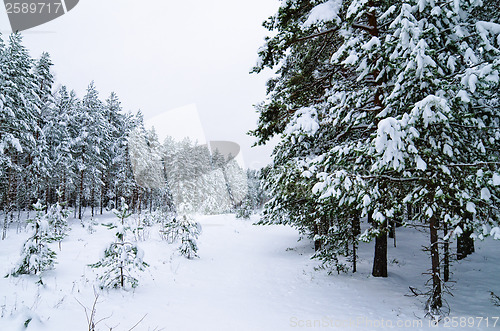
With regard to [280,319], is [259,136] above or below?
above

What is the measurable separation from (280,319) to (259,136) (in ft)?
17.4

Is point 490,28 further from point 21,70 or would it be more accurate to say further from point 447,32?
point 21,70

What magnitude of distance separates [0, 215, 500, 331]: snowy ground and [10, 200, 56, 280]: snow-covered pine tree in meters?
0.24

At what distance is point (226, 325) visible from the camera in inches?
216

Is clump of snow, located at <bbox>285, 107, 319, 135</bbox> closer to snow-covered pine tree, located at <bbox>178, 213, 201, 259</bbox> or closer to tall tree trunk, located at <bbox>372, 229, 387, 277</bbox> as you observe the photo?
tall tree trunk, located at <bbox>372, 229, 387, 277</bbox>

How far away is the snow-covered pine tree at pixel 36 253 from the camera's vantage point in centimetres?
609

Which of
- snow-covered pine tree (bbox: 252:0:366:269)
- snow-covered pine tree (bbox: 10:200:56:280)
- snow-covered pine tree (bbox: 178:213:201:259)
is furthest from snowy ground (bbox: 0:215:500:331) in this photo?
snow-covered pine tree (bbox: 252:0:366:269)

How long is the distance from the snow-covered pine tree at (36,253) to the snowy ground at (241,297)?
0.24 metres

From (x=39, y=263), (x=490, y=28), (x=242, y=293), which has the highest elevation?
(x=490, y=28)

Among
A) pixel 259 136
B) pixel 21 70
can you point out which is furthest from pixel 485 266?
pixel 21 70

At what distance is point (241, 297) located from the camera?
7684mm

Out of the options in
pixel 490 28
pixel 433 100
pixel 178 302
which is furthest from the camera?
pixel 178 302

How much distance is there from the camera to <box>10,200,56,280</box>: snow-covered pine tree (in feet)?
20.0

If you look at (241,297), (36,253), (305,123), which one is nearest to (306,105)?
(305,123)
